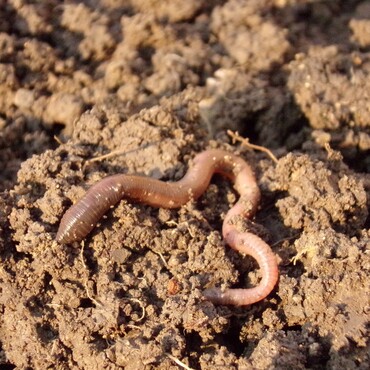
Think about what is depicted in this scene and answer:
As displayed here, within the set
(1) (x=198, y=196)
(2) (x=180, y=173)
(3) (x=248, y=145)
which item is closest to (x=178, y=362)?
(1) (x=198, y=196)

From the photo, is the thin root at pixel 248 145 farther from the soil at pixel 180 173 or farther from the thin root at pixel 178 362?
the thin root at pixel 178 362

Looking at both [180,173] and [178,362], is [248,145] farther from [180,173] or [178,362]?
[178,362]

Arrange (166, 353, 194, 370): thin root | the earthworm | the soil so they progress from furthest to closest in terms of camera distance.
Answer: the earthworm → the soil → (166, 353, 194, 370): thin root

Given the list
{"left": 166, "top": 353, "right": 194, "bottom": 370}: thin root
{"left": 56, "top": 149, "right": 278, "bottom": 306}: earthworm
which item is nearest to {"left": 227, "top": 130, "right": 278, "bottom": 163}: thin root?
{"left": 56, "top": 149, "right": 278, "bottom": 306}: earthworm

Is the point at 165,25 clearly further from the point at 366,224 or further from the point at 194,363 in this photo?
the point at 194,363

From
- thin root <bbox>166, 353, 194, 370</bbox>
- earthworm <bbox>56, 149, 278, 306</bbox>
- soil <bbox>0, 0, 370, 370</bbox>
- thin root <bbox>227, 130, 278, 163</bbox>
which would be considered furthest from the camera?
thin root <bbox>227, 130, 278, 163</bbox>

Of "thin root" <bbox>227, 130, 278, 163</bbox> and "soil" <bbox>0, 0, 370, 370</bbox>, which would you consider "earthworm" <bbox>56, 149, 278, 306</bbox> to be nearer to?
"soil" <bbox>0, 0, 370, 370</bbox>
